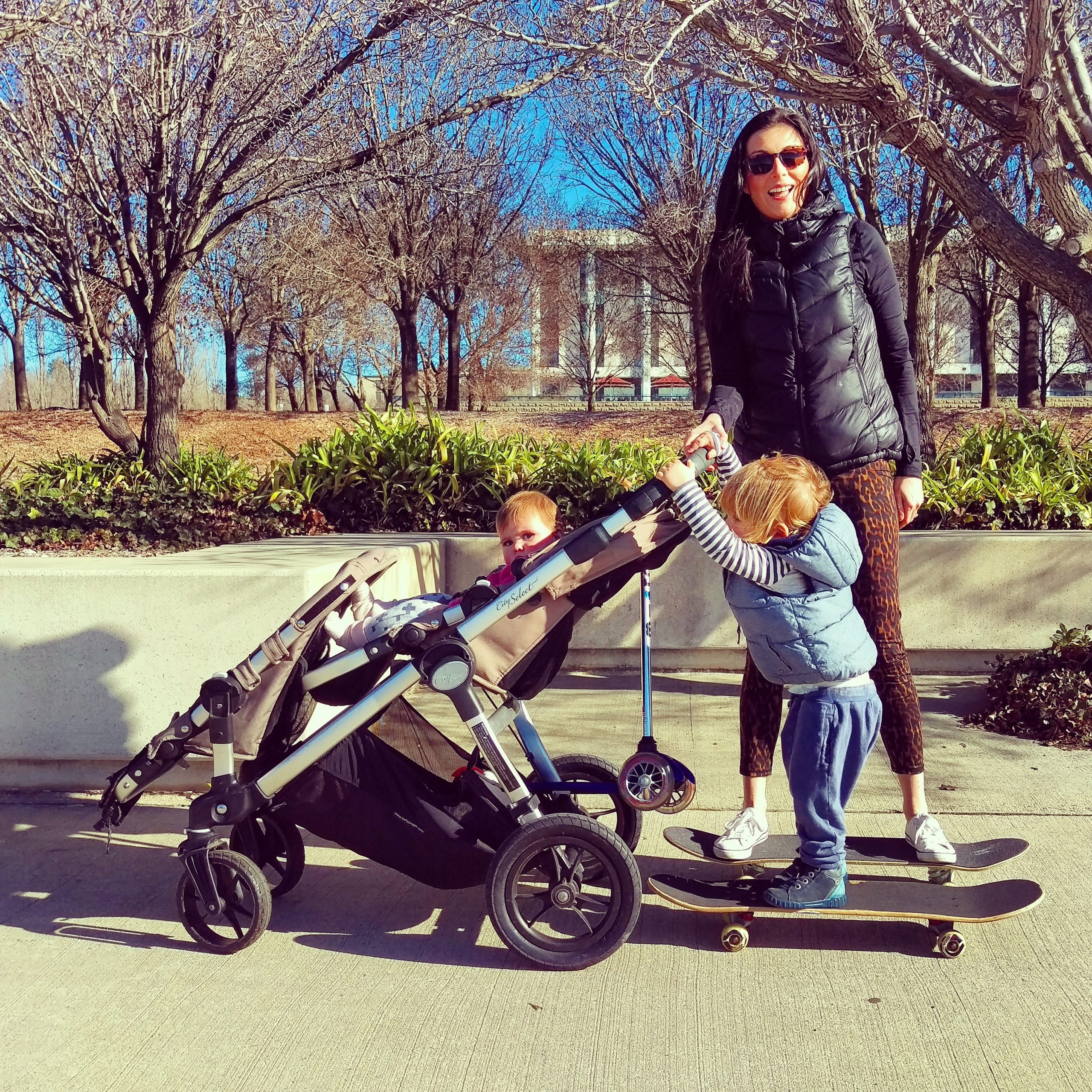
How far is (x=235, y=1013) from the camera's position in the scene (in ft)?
8.79

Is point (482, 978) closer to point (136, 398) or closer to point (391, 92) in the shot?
point (391, 92)

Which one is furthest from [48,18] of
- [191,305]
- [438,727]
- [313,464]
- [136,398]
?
[136,398]

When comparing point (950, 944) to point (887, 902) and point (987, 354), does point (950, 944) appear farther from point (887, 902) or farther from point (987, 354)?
point (987, 354)

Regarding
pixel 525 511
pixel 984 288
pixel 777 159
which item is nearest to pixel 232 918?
pixel 525 511

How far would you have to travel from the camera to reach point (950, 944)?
283 cm

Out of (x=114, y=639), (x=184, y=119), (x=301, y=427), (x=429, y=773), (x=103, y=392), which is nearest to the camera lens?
(x=429, y=773)

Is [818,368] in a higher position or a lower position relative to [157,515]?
higher

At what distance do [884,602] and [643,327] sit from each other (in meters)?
31.4

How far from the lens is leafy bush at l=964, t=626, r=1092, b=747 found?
4613mm

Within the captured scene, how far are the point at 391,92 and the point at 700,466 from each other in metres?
12.8

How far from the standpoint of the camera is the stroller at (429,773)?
9.38ft

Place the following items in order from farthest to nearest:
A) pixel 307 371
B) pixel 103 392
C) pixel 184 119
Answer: pixel 307 371 < pixel 103 392 < pixel 184 119

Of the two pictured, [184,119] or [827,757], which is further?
[184,119]

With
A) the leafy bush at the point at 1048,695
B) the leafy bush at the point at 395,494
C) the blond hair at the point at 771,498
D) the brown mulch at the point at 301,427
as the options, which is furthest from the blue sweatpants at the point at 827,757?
the brown mulch at the point at 301,427
